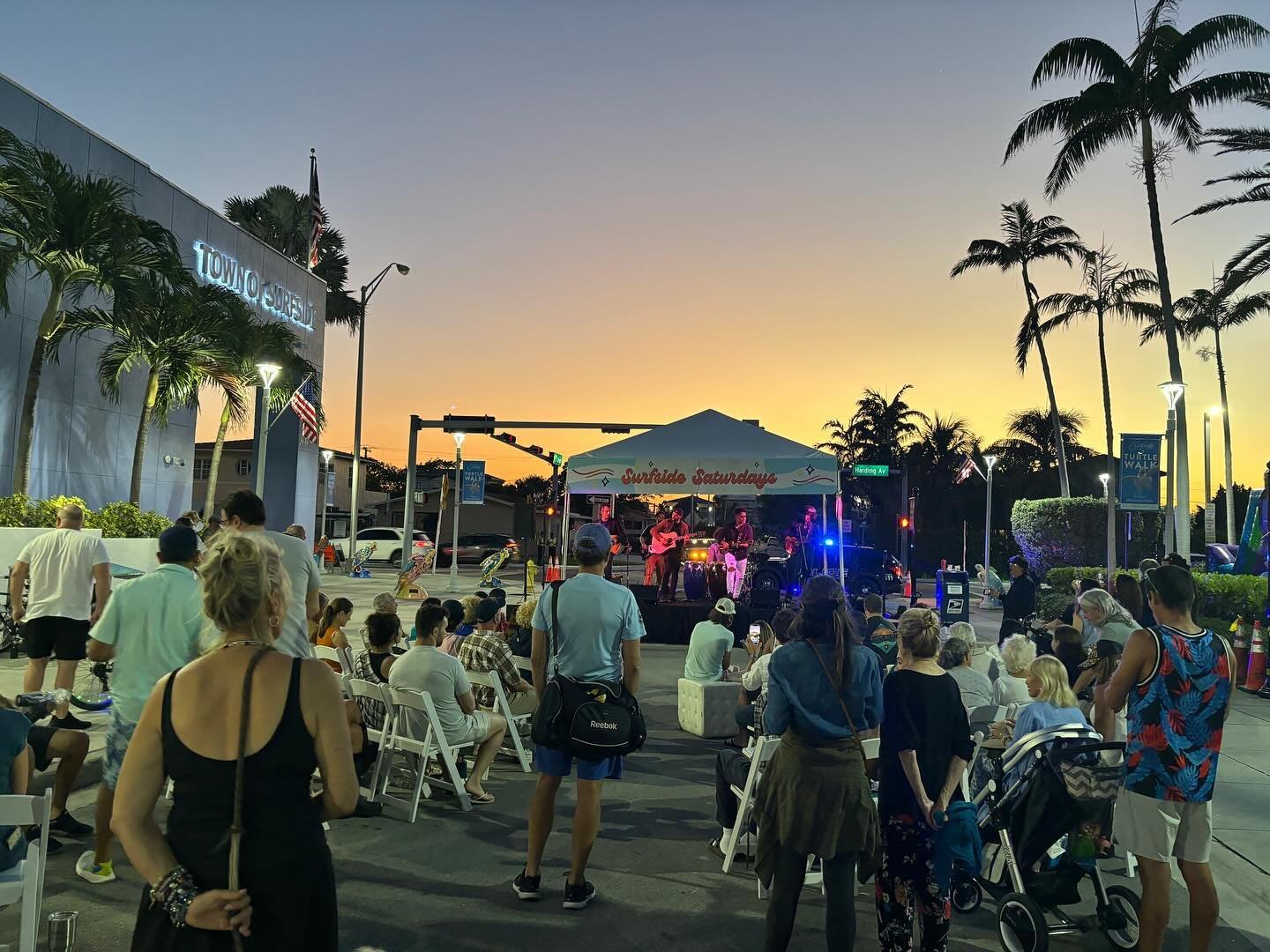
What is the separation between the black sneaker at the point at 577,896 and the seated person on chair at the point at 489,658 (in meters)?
2.84

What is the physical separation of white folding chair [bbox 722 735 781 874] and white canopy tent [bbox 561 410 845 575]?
913cm

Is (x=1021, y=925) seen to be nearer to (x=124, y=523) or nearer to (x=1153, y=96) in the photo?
(x=124, y=523)

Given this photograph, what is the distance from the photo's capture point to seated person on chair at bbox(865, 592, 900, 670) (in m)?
7.86

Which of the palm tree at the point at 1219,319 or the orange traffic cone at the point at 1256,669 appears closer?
the orange traffic cone at the point at 1256,669

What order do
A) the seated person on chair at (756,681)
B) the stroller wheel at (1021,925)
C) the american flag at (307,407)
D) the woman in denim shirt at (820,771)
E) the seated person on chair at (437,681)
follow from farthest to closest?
1. the american flag at (307,407)
2. the seated person on chair at (437,681)
3. the seated person on chair at (756,681)
4. the stroller wheel at (1021,925)
5. the woman in denim shirt at (820,771)

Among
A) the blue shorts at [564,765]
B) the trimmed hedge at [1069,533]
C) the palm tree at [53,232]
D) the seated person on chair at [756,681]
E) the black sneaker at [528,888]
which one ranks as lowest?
the black sneaker at [528,888]

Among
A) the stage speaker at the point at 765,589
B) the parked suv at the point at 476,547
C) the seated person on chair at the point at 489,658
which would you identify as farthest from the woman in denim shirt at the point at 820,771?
the parked suv at the point at 476,547

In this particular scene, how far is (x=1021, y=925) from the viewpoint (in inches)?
168

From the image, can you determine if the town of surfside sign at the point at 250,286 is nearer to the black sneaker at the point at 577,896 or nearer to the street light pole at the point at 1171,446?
the street light pole at the point at 1171,446

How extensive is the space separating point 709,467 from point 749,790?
9.55 meters

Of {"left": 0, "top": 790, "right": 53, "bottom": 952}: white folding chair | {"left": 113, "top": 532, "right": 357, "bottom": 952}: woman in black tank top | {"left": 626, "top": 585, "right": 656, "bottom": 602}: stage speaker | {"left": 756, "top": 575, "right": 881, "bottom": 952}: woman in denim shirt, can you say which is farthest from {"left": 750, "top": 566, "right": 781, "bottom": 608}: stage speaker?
{"left": 113, "top": 532, "right": 357, "bottom": 952}: woman in black tank top

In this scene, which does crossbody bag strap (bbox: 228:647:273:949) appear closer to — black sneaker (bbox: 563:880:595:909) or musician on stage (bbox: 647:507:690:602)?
black sneaker (bbox: 563:880:595:909)

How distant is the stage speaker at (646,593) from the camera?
17.1 m

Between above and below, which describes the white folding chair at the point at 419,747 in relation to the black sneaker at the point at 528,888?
above
